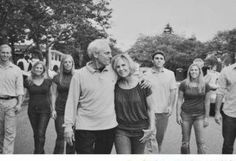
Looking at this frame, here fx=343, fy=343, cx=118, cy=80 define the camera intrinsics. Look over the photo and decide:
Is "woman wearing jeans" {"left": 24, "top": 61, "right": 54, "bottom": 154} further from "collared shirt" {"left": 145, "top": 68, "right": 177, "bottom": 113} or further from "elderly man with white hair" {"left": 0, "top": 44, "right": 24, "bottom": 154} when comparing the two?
"collared shirt" {"left": 145, "top": 68, "right": 177, "bottom": 113}

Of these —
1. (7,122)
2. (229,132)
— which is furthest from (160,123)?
(7,122)

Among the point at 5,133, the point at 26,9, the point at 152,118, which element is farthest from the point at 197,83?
the point at 26,9

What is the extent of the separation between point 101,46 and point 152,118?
0.91 m

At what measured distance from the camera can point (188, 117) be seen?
4895 millimetres

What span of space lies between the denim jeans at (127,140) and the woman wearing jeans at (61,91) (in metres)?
1.73

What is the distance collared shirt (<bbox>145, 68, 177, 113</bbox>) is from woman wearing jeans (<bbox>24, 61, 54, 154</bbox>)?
1.59 metres

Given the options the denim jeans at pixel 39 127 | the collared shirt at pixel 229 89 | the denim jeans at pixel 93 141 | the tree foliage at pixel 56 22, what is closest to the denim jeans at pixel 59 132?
the denim jeans at pixel 39 127

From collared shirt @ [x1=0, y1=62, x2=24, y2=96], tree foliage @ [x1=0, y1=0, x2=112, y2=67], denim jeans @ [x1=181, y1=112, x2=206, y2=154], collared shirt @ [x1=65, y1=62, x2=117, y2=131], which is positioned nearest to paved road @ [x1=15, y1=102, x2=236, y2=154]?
denim jeans @ [x1=181, y1=112, x2=206, y2=154]

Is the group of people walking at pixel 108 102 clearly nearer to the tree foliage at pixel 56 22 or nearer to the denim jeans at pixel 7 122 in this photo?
the denim jeans at pixel 7 122

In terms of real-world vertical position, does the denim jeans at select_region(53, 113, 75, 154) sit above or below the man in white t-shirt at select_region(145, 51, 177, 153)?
below

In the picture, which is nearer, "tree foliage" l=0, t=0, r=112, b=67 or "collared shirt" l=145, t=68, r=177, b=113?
"collared shirt" l=145, t=68, r=177, b=113

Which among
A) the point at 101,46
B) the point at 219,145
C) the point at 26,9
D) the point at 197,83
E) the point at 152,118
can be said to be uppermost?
the point at 26,9

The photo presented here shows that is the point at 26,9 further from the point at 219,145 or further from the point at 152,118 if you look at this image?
the point at 152,118

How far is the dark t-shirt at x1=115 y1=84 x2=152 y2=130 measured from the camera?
3412 mm
